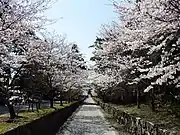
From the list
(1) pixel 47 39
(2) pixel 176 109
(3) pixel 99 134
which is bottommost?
(3) pixel 99 134

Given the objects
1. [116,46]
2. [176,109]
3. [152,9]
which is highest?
[116,46]

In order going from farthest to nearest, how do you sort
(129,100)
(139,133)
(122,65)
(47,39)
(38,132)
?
(129,100) < (47,39) < (122,65) < (139,133) < (38,132)

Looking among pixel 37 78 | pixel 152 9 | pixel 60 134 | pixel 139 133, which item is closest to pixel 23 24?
pixel 152 9

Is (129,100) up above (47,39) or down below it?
below

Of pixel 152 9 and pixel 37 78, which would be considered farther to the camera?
pixel 37 78

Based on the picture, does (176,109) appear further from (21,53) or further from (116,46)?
(21,53)

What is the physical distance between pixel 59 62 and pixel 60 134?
59.1 feet

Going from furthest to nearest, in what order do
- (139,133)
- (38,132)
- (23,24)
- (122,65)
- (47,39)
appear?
(47,39), (122,65), (139,133), (38,132), (23,24)

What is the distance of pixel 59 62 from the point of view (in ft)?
113

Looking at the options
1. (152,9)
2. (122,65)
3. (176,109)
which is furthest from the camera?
(122,65)

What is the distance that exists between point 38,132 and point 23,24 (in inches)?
177

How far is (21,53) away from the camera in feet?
65.9

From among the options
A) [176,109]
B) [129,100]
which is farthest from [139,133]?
[129,100]

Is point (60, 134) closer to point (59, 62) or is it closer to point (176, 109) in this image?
point (176, 109)
